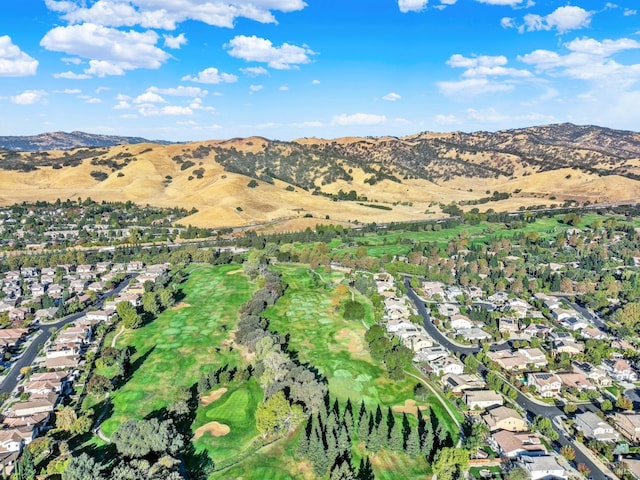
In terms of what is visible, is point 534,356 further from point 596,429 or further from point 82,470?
point 82,470

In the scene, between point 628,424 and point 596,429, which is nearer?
point 596,429

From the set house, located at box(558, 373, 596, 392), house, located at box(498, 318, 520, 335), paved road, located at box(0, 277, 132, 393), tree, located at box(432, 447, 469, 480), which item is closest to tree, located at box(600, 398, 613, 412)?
house, located at box(558, 373, 596, 392)

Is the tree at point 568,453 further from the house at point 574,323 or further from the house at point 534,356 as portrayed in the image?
the house at point 574,323

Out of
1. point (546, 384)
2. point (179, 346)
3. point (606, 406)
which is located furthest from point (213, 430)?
point (606, 406)

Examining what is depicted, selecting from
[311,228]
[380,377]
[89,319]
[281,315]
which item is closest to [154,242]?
[311,228]

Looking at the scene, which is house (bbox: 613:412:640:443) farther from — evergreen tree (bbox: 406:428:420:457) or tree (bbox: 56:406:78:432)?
tree (bbox: 56:406:78:432)

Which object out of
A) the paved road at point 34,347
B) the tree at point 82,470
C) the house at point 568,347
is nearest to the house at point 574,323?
the house at point 568,347

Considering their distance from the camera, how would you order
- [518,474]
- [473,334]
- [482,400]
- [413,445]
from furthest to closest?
[473,334], [482,400], [413,445], [518,474]
